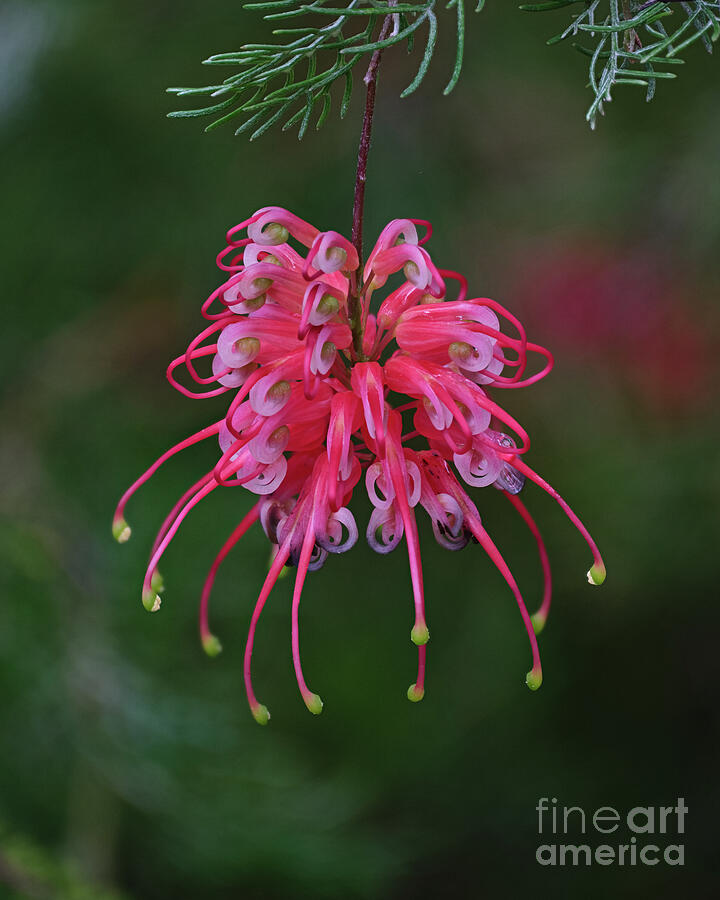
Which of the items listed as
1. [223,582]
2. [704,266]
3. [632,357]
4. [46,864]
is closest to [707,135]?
[704,266]

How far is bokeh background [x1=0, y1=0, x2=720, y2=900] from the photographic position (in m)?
2.01

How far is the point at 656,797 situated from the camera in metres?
2.46

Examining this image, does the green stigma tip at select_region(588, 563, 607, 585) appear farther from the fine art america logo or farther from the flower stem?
the fine art america logo

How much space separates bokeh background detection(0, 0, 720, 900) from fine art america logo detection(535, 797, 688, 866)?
55 mm

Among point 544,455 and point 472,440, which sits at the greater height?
point 544,455

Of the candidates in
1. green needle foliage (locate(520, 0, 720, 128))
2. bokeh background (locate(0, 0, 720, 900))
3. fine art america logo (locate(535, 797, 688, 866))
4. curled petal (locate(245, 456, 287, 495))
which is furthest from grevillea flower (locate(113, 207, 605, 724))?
fine art america logo (locate(535, 797, 688, 866))

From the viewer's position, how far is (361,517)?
257 cm

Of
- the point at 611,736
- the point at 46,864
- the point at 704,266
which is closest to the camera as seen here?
the point at 46,864

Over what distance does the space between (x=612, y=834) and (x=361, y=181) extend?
204 cm

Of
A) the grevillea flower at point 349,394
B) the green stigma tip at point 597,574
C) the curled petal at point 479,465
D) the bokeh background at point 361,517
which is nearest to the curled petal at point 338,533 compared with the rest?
the grevillea flower at point 349,394

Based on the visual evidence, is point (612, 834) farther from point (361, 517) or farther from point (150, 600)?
point (150, 600)

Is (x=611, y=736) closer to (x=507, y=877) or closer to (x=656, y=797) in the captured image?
(x=656, y=797)

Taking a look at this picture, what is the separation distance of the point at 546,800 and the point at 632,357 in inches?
44.7

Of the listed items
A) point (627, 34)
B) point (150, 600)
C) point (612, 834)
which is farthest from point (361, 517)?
point (627, 34)
